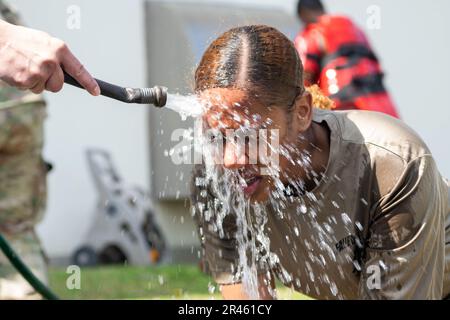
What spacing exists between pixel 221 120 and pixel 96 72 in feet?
19.0

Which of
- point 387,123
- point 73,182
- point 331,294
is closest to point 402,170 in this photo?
point 387,123

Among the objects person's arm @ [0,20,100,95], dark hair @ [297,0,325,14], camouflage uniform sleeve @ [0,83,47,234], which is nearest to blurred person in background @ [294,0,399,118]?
dark hair @ [297,0,325,14]

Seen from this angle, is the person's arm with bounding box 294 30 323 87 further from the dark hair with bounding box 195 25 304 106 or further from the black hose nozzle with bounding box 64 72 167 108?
the black hose nozzle with bounding box 64 72 167 108

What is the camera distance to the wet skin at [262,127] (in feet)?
8.20

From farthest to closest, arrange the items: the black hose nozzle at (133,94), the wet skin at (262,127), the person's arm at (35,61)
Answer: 1. the wet skin at (262,127)
2. the black hose nozzle at (133,94)
3. the person's arm at (35,61)

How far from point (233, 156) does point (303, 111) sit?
1.03ft

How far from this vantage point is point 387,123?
267 cm

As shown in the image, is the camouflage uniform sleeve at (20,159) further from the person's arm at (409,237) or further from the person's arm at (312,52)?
the person's arm at (409,237)

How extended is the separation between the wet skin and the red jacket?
2.03 metres

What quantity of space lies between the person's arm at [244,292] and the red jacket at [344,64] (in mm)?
1789

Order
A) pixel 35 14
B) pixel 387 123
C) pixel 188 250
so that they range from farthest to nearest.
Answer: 1. pixel 188 250
2. pixel 35 14
3. pixel 387 123

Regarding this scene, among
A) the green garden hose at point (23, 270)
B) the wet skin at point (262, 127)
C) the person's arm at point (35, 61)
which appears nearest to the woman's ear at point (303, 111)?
the wet skin at point (262, 127)

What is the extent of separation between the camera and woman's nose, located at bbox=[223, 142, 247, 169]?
8.09ft

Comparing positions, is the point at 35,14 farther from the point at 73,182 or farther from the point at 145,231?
the point at 145,231
